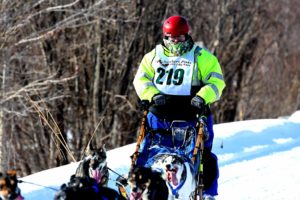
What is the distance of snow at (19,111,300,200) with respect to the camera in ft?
29.7

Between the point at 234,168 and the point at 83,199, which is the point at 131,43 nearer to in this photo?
the point at 234,168

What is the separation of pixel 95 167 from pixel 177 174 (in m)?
0.98

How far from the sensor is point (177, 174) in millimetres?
6660

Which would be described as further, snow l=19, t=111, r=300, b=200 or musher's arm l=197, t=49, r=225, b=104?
snow l=19, t=111, r=300, b=200

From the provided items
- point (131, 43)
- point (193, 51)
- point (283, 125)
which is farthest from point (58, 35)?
point (193, 51)

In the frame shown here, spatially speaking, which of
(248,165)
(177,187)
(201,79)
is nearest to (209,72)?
(201,79)

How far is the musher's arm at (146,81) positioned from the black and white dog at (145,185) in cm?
153

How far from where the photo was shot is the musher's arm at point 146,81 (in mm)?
7395

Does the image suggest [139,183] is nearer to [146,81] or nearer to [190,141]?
[190,141]

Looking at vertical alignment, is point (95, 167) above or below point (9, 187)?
below

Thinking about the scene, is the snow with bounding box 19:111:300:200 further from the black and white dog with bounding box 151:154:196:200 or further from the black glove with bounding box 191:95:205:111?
the black glove with bounding box 191:95:205:111

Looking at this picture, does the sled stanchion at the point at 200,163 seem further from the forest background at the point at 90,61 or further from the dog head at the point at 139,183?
the forest background at the point at 90,61

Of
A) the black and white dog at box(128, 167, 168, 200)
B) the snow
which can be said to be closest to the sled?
the black and white dog at box(128, 167, 168, 200)

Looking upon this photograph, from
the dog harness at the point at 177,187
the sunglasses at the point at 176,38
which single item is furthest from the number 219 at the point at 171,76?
the dog harness at the point at 177,187
